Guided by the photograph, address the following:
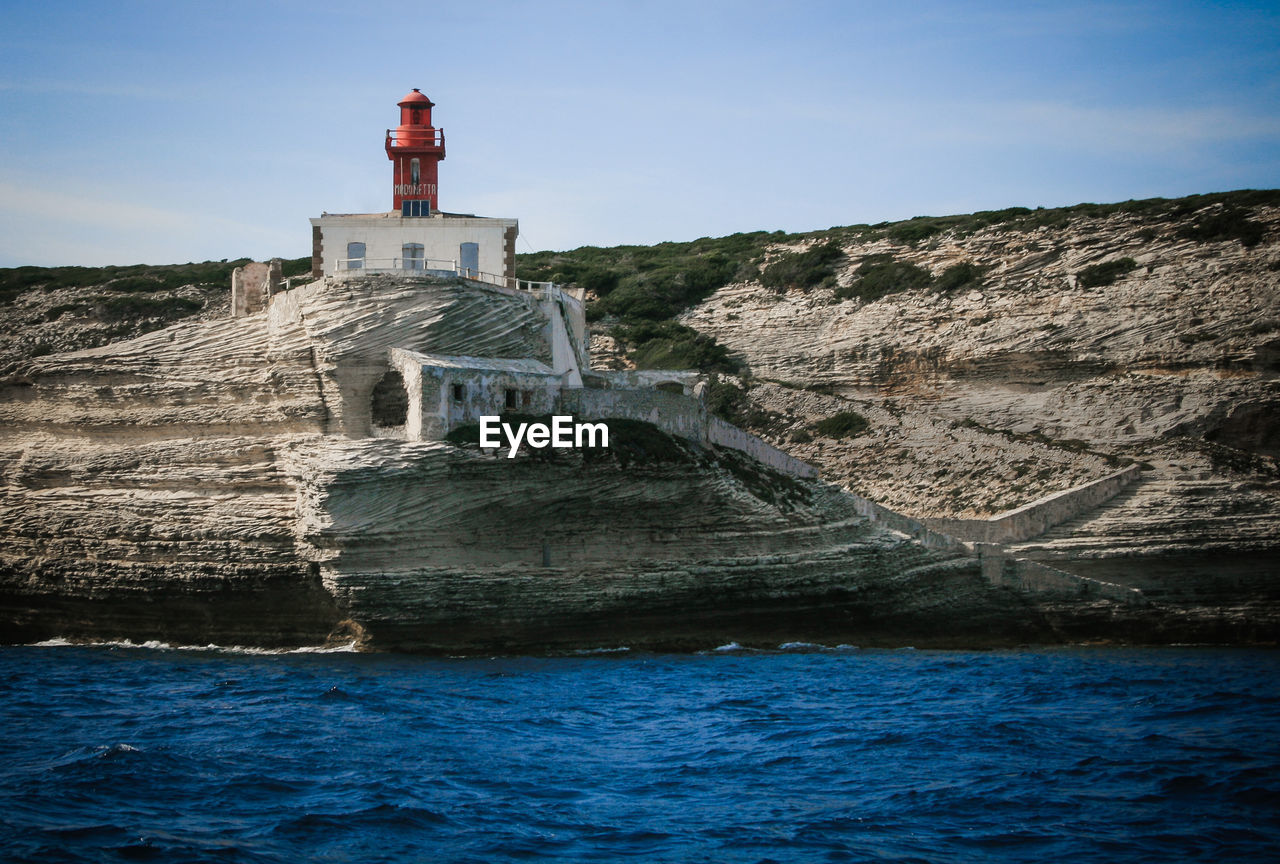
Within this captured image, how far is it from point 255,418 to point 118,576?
4848mm

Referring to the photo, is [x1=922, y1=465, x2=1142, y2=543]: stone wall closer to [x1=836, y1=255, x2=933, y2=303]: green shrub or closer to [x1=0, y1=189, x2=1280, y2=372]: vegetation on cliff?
[x1=0, y1=189, x2=1280, y2=372]: vegetation on cliff

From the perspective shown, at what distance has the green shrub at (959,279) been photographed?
180 feet

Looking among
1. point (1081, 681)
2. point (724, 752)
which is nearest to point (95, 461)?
point (724, 752)

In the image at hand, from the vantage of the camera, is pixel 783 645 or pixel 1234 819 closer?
pixel 1234 819

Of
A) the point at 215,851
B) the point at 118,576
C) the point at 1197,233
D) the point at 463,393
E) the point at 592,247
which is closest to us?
the point at 215,851

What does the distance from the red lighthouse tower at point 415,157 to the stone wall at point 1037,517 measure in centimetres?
1750

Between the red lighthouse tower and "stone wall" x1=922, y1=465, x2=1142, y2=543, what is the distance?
17495mm

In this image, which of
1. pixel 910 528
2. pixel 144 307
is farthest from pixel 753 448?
pixel 144 307

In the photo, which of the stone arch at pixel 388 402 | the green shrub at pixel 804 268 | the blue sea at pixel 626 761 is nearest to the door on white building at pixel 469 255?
the stone arch at pixel 388 402

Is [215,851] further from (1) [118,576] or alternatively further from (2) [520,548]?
(1) [118,576]

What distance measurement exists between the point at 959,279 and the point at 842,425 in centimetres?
1063

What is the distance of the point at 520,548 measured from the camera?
2983cm

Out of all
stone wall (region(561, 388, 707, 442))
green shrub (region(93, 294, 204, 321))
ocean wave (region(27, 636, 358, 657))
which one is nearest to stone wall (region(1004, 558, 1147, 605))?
stone wall (region(561, 388, 707, 442))

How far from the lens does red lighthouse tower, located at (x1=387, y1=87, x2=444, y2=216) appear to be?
127 ft
